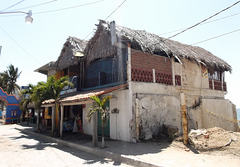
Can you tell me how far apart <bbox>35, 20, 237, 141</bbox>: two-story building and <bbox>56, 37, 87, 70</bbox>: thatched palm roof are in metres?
0.08

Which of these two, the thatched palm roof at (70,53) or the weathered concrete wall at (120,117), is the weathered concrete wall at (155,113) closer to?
the weathered concrete wall at (120,117)

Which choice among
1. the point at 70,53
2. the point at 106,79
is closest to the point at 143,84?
the point at 106,79

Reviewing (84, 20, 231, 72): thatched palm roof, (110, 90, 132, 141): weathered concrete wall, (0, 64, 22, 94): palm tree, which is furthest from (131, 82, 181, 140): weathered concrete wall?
(0, 64, 22, 94): palm tree

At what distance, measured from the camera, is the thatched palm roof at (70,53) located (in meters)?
13.4

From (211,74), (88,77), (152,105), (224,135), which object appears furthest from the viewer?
(211,74)

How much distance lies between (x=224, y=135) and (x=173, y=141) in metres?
2.12

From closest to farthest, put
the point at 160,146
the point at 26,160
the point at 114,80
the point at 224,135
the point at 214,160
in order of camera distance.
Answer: the point at 214,160 < the point at 26,160 < the point at 224,135 < the point at 160,146 < the point at 114,80

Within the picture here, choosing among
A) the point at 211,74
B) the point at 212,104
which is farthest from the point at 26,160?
the point at 211,74

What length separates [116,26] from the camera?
1030 centimetres

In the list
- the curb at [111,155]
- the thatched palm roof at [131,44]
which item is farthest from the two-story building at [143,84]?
the curb at [111,155]

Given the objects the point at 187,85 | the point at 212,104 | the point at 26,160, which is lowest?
the point at 26,160

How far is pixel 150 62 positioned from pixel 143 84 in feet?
5.24

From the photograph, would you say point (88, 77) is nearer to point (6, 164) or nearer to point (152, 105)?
point (152, 105)

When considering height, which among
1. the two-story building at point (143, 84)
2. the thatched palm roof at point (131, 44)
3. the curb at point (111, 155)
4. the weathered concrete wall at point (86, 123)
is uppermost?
the thatched palm roof at point (131, 44)
